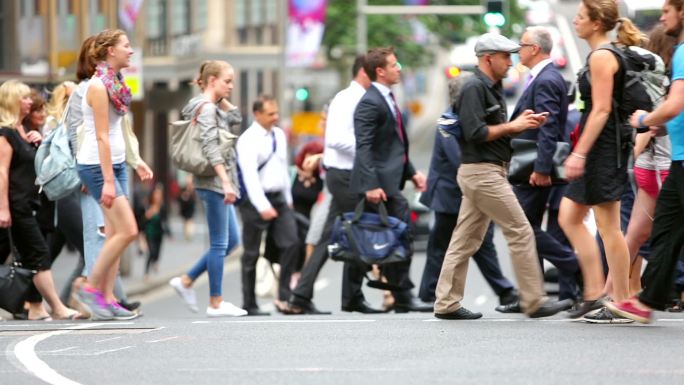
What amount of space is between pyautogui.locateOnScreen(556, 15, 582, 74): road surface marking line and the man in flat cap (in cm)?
1681

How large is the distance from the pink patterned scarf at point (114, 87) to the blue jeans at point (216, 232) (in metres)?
1.27

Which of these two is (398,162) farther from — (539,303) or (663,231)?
(663,231)

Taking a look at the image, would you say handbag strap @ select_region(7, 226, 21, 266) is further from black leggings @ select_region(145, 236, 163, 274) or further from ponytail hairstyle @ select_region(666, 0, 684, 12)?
black leggings @ select_region(145, 236, 163, 274)

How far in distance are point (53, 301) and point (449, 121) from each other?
3.77 meters

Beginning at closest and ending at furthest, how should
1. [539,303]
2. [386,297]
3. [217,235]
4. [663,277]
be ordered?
[663,277], [539,303], [217,235], [386,297]

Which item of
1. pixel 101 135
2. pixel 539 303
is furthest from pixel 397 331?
pixel 101 135

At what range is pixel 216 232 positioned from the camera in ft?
41.5

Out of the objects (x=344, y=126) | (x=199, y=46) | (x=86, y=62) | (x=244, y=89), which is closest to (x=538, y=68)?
(x=344, y=126)

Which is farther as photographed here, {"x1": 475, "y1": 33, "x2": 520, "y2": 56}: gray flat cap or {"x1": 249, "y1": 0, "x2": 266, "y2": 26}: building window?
{"x1": 249, "y1": 0, "x2": 266, "y2": 26}: building window

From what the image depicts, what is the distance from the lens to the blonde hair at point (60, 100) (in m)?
13.0

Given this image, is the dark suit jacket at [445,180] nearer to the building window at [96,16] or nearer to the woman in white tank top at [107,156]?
the woman in white tank top at [107,156]

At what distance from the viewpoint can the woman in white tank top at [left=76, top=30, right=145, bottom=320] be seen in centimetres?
1128

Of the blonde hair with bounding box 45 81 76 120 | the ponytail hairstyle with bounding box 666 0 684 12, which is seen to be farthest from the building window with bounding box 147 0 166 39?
the ponytail hairstyle with bounding box 666 0 684 12

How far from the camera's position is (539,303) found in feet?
34.3
